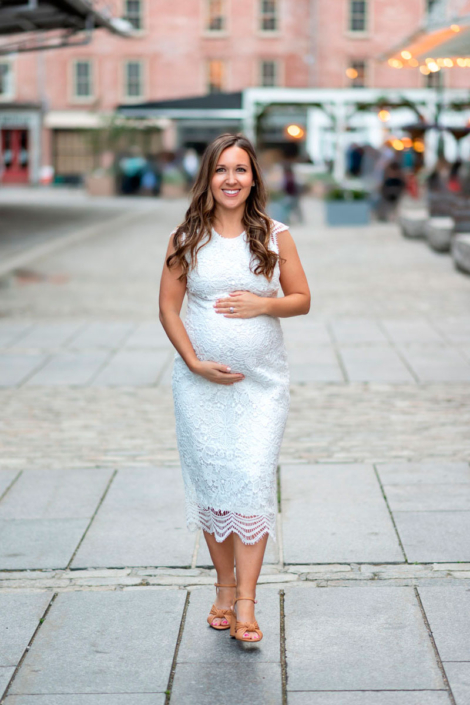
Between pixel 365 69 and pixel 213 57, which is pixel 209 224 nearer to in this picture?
pixel 213 57

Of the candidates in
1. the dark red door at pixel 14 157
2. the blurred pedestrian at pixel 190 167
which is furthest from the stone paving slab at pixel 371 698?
the dark red door at pixel 14 157

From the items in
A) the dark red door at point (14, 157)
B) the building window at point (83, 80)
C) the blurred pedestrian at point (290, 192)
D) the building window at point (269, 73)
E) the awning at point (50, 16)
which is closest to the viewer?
the awning at point (50, 16)

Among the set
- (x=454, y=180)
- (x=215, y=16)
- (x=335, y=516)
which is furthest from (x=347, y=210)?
(x=215, y=16)

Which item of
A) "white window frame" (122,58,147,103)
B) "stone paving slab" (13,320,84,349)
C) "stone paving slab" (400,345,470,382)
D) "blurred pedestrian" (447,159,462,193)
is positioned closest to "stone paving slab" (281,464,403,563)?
"stone paving slab" (400,345,470,382)

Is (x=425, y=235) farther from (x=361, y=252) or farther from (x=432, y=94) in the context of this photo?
(x=432, y=94)

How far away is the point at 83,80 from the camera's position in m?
45.4

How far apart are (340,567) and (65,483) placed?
169cm

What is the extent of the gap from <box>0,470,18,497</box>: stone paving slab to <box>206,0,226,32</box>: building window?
41.6 meters

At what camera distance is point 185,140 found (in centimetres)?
4488

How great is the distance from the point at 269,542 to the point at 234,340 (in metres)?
1.32

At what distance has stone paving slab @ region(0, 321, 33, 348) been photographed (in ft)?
29.5

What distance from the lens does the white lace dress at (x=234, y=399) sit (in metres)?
3.26

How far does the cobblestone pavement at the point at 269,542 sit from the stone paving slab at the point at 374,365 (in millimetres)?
33

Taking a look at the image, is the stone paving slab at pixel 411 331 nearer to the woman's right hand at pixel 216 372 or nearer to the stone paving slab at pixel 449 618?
the stone paving slab at pixel 449 618
